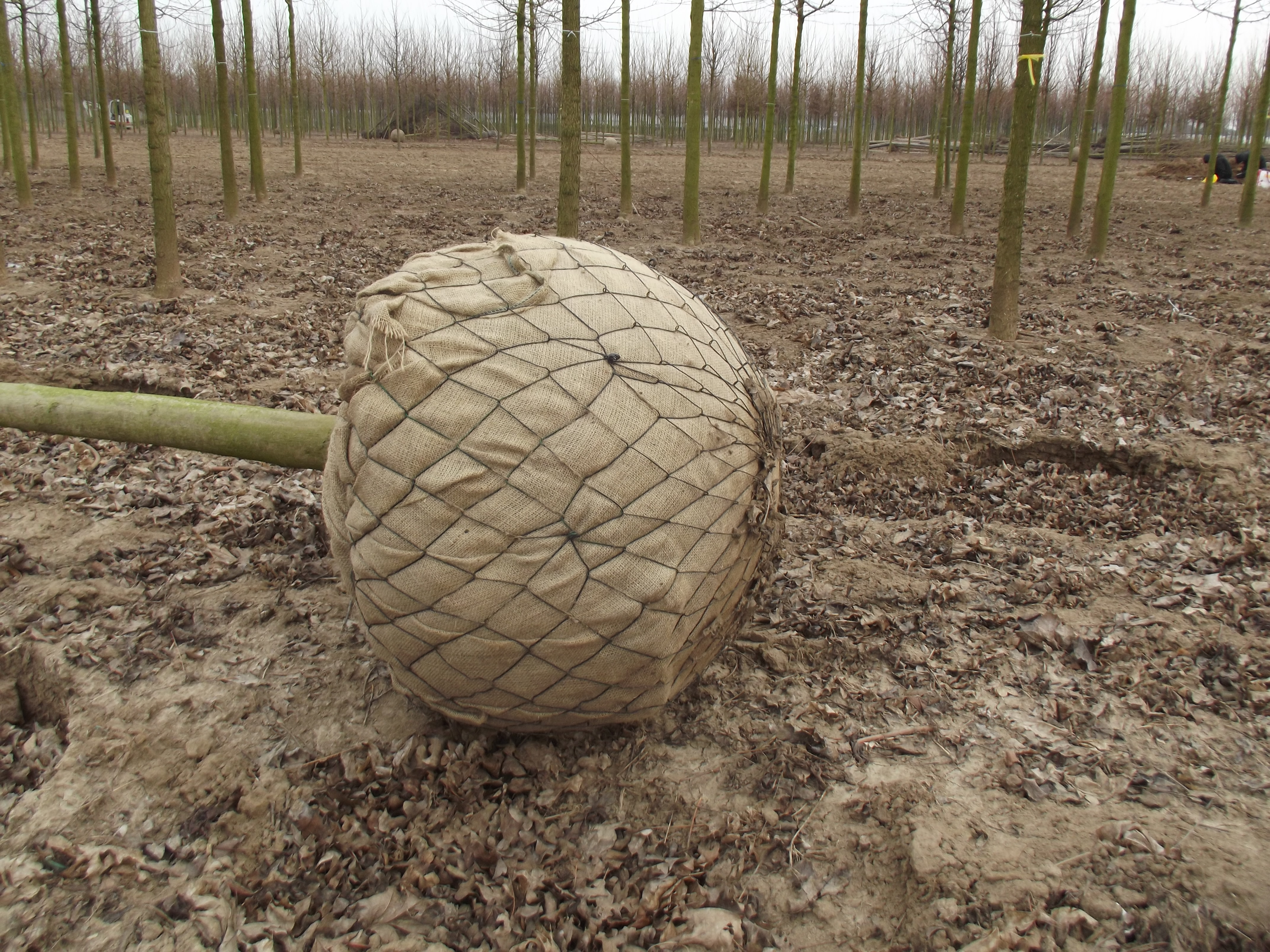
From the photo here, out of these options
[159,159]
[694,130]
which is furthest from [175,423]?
[694,130]

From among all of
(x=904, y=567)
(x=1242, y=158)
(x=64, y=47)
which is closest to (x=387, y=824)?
(x=904, y=567)

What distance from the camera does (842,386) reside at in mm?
5613

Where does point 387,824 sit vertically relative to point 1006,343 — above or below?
below

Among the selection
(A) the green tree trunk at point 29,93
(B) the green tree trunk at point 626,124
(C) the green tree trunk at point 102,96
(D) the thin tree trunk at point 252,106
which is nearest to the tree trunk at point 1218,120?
(B) the green tree trunk at point 626,124

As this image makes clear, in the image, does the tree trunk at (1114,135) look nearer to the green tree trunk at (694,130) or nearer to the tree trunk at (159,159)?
the green tree trunk at (694,130)

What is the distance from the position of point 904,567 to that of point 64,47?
51.9 feet

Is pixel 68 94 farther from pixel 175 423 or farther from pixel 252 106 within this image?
pixel 175 423

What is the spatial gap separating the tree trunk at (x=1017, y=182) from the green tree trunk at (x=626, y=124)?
23.3ft

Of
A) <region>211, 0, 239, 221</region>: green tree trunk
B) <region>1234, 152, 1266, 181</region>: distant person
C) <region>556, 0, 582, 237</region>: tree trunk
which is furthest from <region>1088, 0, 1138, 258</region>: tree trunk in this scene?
<region>1234, 152, 1266, 181</region>: distant person

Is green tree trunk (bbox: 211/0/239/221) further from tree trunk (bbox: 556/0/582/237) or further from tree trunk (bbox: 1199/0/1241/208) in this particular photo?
tree trunk (bbox: 1199/0/1241/208)

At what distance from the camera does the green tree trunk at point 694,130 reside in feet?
31.8

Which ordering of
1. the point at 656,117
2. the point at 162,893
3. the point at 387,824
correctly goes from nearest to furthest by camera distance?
1. the point at 162,893
2. the point at 387,824
3. the point at 656,117

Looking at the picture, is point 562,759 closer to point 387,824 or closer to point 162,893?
point 387,824

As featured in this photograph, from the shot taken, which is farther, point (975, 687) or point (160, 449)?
→ point (160, 449)
